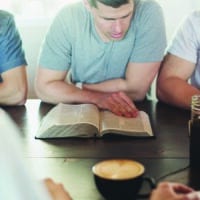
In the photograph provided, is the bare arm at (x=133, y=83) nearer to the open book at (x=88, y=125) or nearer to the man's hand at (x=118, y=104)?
the man's hand at (x=118, y=104)

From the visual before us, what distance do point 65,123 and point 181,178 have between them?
436 mm

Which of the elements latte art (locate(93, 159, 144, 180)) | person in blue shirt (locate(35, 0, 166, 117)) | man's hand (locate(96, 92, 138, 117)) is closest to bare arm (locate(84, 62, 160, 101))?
person in blue shirt (locate(35, 0, 166, 117))

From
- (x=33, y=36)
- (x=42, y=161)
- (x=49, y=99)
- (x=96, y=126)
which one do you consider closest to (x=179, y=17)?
(x=33, y=36)

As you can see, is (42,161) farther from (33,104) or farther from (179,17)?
(179,17)

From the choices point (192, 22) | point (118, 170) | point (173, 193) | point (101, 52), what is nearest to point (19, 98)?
point (101, 52)

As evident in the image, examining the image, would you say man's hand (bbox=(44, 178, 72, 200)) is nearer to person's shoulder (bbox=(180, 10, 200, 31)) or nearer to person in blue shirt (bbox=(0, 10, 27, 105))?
person in blue shirt (bbox=(0, 10, 27, 105))

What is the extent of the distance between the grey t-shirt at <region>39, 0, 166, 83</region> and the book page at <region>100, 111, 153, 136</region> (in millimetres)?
407

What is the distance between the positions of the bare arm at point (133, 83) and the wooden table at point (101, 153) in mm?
289

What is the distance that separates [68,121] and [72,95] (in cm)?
39

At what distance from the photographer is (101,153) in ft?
3.93

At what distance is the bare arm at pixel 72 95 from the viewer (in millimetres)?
1526

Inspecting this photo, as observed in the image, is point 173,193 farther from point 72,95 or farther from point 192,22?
point 192,22

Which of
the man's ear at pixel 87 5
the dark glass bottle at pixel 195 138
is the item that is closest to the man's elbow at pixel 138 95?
the man's ear at pixel 87 5

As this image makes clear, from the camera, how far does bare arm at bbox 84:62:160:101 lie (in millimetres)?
1791
